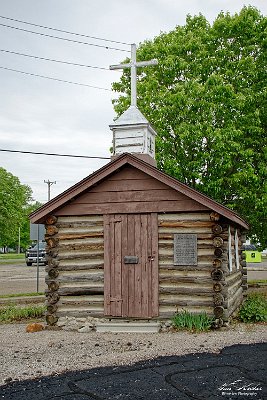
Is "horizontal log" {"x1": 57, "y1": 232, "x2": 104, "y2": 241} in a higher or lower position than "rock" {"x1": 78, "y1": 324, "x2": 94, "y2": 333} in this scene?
higher

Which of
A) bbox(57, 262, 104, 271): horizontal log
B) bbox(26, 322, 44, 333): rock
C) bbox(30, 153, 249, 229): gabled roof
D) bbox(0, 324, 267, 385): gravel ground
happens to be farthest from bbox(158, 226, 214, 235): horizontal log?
bbox(26, 322, 44, 333): rock

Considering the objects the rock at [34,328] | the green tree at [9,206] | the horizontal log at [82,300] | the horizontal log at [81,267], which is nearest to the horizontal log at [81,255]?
the horizontal log at [81,267]

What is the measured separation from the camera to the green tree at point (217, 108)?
1898cm

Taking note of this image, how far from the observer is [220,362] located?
28.0 ft

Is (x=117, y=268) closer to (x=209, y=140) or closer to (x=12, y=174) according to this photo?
(x=209, y=140)

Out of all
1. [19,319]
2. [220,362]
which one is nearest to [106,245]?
[19,319]

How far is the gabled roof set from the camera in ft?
38.8

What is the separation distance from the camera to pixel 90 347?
10172 mm

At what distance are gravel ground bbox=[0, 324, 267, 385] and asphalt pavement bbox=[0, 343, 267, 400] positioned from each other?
1.57ft

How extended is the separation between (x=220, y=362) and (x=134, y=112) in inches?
335

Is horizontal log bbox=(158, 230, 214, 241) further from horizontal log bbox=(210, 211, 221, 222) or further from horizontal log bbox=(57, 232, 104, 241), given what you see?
horizontal log bbox=(57, 232, 104, 241)

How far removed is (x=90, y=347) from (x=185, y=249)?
345 cm

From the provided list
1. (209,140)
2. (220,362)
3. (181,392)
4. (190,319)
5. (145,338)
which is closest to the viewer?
(181,392)
